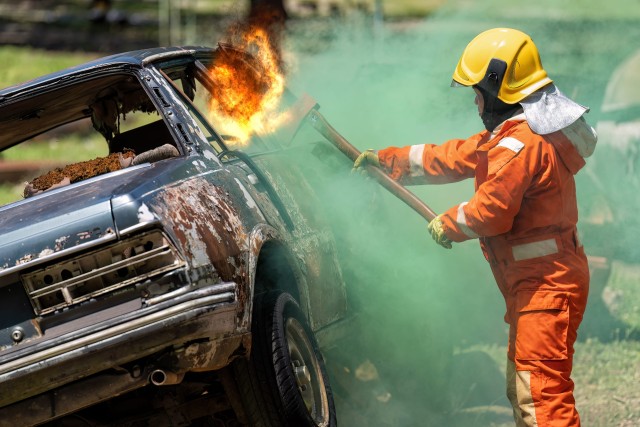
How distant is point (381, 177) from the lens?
5082 millimetres

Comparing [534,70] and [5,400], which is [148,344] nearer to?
[5,400]

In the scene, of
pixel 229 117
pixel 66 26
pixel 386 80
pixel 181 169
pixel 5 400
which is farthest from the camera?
pixel 66 26

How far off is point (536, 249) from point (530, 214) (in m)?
0.18

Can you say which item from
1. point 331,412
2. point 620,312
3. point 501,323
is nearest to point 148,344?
point 331,412

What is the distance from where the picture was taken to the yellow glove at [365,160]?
5.15 m

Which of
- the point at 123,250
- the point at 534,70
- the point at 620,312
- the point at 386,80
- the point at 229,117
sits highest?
the point at 386,80

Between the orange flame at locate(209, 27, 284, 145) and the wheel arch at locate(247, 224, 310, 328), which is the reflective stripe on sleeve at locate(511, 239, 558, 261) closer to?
the wheel arch at locate(247, 224, 310, 328)

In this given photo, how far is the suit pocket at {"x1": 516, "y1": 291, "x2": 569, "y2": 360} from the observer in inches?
165

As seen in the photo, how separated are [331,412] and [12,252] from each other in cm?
179

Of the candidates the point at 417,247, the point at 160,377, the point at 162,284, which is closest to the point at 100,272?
the point at 162,284

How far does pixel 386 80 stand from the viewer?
781cm

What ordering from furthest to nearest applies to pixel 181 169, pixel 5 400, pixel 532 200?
pixel 532 200, pixel 181 169, pixel 5 400

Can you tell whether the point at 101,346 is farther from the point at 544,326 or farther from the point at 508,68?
the point at 508,68

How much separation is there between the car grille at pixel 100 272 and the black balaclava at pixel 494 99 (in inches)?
75.8
